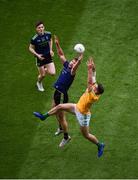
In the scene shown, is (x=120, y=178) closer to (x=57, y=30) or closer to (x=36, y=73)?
(x=36, y=73)

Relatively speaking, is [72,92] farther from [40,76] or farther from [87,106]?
[87,106]

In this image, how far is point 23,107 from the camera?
16.9 metres

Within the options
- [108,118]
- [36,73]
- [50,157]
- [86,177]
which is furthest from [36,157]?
[36,73]

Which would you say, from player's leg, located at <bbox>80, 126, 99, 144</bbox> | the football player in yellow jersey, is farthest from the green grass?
the football player in yellow jersey

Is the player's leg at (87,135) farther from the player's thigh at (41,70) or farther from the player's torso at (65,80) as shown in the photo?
the player's thigh at (41,70)

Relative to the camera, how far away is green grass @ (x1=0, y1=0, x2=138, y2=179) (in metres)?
15.0

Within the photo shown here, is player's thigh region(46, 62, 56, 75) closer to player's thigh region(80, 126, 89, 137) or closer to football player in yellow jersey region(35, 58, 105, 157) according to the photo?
football player in yellow jersey region(35, 58, 105, 157)

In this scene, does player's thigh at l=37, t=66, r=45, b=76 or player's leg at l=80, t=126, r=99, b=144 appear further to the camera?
player's thigh at l=37, t=66, r=45, b=76

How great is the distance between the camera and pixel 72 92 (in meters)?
17.5

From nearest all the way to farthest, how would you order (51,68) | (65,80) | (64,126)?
(65,80)
(64,126)
(51,68)

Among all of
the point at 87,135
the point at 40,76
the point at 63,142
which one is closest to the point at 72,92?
the point at 40,76

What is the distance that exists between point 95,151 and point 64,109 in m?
1.55

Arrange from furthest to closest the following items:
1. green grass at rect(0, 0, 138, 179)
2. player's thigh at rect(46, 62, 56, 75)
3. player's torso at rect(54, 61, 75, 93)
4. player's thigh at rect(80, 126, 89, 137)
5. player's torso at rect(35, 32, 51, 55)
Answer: player's thigh at rect(46, 62, 56, 75) < player's torso at rect(35, 32, 51, 55) < player's torso at rect(54, 61, 75, 93) < green grass at rect(0, 0, 138, 179) < player's thigh at rect(80, 126, 89, 137)

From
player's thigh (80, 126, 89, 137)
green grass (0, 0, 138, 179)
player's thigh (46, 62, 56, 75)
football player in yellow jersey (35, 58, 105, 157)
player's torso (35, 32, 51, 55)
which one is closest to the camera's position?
football player in yellow jersey (35, 58, 105, 157)
